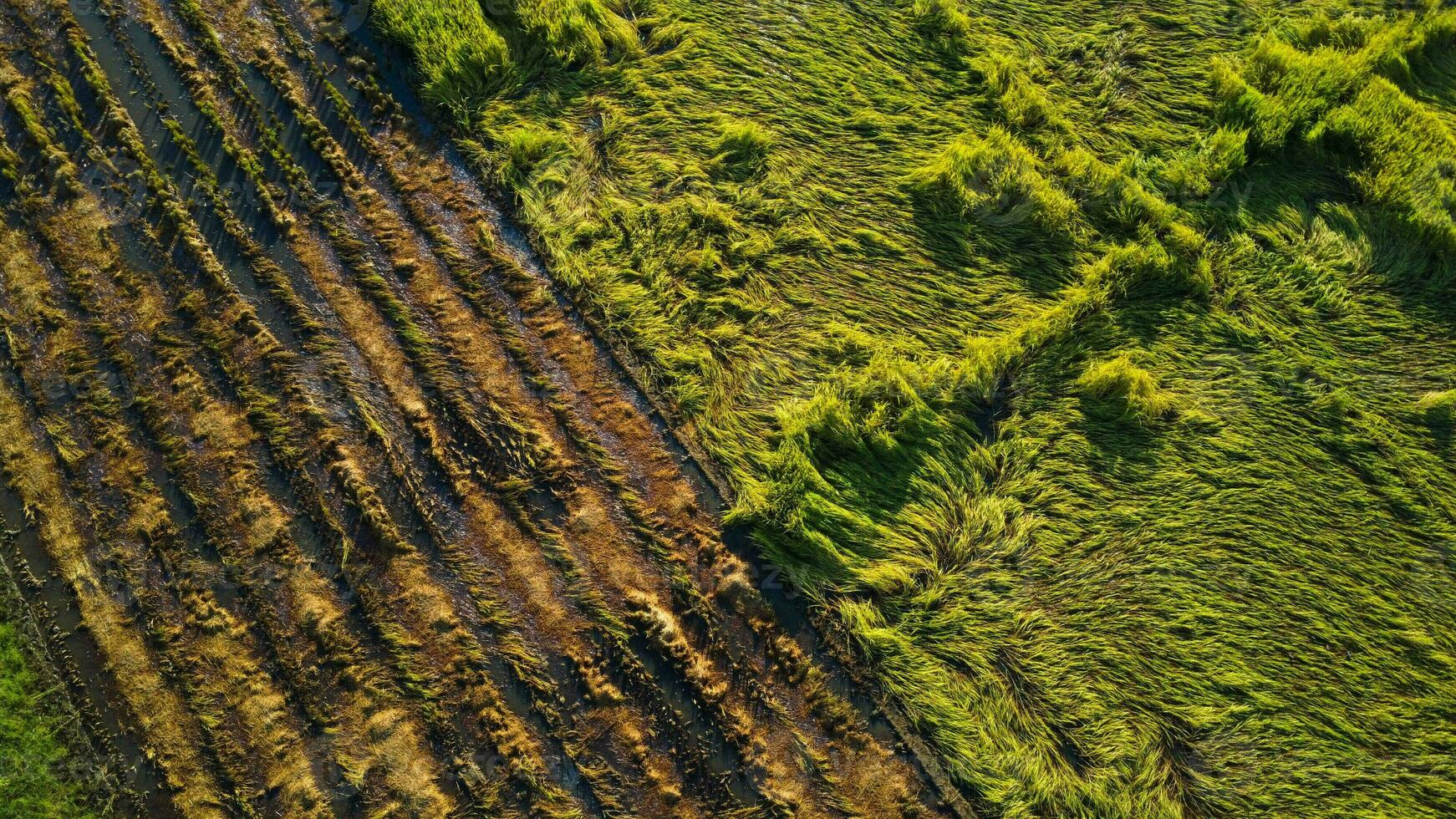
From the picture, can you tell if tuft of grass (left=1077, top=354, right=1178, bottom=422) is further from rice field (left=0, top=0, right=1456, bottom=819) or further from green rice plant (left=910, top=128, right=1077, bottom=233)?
green rice plant (left=910, top=128, right=1077, bottom=233)

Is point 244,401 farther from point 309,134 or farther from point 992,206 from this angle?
point 992,206

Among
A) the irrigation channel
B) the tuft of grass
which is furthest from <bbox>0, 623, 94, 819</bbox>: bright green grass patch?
the tuft of grass

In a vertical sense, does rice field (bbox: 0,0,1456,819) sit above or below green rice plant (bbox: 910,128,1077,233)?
below

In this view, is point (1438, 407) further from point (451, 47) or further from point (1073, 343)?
point (451, 47)

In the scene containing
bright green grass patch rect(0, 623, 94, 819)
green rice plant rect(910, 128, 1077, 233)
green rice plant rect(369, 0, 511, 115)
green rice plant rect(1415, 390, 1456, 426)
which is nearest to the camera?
bright green grass patch rect(0, 623, 94, 819)

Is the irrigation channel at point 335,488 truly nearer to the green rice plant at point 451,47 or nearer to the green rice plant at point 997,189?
the green rice plant at point 451,47

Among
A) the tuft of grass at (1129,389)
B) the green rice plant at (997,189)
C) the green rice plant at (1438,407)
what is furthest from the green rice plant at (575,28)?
the green rice plant at (1438,407)
